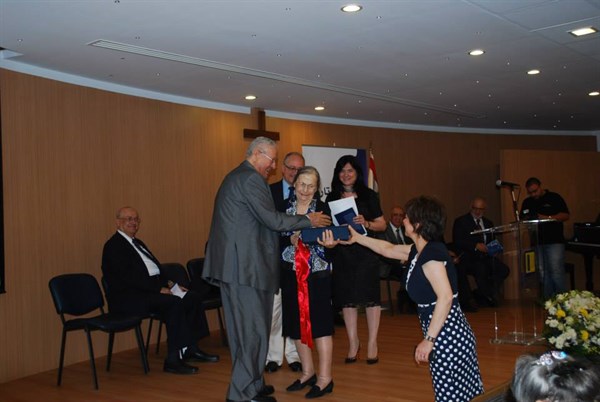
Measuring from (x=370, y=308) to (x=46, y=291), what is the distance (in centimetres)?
303

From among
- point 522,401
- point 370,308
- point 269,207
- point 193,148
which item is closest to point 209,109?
point 193,148

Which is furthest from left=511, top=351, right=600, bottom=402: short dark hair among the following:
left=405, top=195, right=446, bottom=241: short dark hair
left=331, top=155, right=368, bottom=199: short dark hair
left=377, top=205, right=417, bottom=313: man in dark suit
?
left=377, top=205, right=417, bottom=313: man in dark suit

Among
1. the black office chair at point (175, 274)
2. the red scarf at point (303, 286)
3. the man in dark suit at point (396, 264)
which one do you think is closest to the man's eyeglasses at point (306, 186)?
the red scarf at point (303, 286)

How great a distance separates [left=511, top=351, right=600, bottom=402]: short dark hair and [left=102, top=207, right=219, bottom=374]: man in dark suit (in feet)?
14.8

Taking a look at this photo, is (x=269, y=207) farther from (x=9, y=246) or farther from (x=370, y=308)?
(x=9, y=246)

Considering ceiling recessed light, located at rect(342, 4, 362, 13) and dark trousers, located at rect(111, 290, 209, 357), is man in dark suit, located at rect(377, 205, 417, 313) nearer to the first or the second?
dark trousers, located at rect(111, 290, 209, 357)

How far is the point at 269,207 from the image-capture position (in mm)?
4336

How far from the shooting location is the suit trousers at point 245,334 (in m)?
4.38

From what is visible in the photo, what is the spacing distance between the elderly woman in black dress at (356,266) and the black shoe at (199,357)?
4.38ft

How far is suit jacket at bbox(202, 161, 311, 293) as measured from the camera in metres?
4.32

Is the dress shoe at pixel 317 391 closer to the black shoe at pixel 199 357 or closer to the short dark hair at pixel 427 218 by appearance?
the black shoe at pixel 199 357

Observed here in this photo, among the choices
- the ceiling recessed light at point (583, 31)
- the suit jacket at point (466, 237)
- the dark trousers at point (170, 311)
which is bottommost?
the dark trousers at point (170, 311)

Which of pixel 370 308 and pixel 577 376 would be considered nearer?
pixel 577 376

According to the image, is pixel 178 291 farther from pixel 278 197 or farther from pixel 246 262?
pixel 246 262
